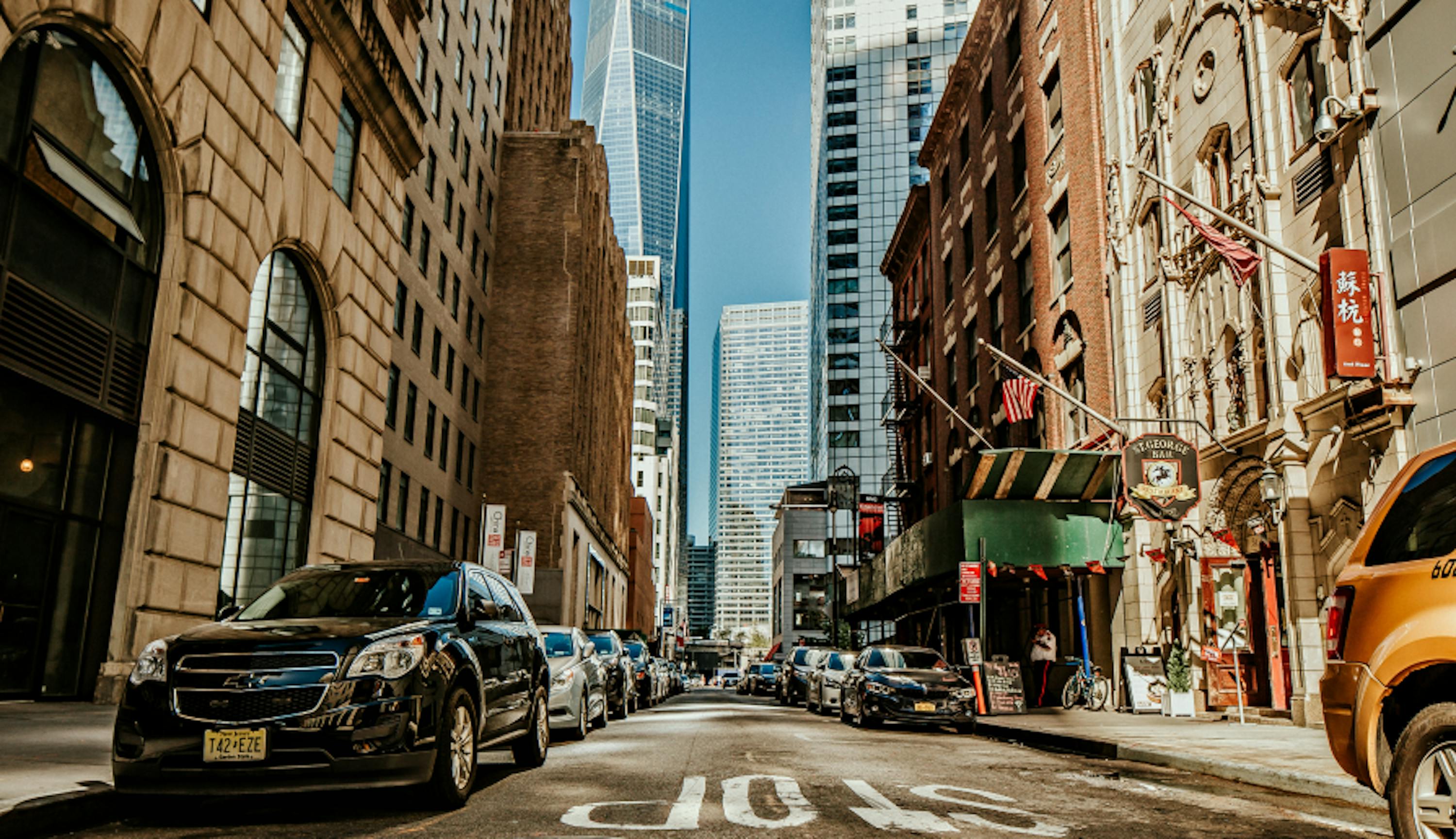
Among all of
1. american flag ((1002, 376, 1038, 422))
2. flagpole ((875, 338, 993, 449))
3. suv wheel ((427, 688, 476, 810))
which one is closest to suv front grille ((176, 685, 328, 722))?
suv wheel ((427, 688, 476, 810))

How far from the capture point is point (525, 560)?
45.8 metres

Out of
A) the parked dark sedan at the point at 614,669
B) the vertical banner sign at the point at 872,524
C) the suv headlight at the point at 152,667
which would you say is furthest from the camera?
the vertical banner sign at the point at 872,524

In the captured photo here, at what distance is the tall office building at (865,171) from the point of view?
110 meters

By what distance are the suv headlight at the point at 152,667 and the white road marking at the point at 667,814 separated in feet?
8.79

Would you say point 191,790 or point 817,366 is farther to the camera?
point 817,366

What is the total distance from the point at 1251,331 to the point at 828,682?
12237 millimetres

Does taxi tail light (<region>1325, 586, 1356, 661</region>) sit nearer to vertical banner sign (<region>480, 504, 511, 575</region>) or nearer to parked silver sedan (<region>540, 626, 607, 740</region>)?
parked silver sedan (<region>540, 626, 607, 740</region>)

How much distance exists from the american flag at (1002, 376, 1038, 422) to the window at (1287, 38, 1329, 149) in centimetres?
901

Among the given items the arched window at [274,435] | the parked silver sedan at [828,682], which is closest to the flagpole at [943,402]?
the parked silver sedan at [828,682]

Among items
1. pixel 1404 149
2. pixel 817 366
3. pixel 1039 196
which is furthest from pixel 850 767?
pixel 817 366

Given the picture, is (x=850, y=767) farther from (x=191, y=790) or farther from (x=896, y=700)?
(x=896, y=700)

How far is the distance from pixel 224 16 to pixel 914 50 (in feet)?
348

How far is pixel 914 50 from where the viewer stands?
114 meters

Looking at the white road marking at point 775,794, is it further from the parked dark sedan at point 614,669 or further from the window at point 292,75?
the window at point 292,75
